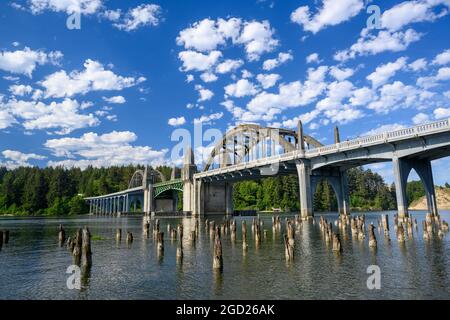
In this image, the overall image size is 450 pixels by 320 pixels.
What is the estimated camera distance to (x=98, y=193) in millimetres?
182625

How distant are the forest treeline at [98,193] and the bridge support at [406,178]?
4133 inches

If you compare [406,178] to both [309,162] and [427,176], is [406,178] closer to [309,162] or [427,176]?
[427,176]

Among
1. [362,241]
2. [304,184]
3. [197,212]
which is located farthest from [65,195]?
[362,241]

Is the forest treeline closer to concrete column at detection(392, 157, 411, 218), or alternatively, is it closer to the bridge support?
the bridge support

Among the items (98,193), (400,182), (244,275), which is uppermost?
(98,193)

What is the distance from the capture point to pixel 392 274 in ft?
52.7

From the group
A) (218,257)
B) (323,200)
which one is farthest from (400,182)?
(323,200)

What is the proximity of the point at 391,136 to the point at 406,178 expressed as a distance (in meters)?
6.88

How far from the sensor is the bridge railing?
40.6 metres

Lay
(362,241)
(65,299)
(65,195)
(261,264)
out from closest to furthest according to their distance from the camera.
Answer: (65,299)
(261,264)
(362,241)
(65,195)

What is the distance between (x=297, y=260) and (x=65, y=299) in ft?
43.1

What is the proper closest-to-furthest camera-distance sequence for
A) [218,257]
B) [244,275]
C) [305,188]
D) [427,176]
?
[244,275]
[218,257]
[427,176]
[305,188]
